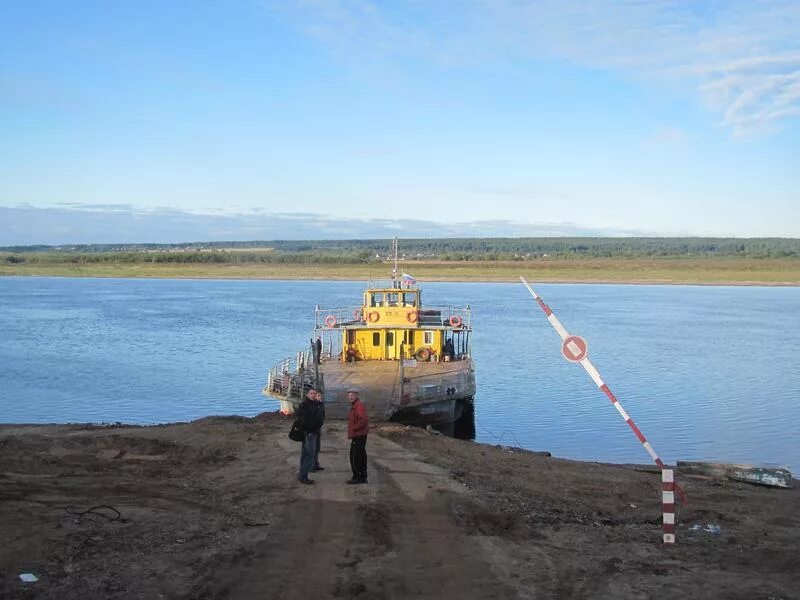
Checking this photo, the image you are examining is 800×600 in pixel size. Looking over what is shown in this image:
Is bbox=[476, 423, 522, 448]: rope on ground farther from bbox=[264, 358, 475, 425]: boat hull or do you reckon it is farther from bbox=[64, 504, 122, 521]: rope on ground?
bbox=[64, 504, 122, 521]: rope on ground

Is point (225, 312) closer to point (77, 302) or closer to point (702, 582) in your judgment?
point (77, 302)

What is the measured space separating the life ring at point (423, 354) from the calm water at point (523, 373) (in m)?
2.86

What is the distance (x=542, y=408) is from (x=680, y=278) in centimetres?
13206

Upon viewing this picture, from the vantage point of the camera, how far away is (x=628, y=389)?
38.0 m

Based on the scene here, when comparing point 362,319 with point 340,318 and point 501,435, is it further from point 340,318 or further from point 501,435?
point 501,435

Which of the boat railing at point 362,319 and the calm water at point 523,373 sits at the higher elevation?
the boat railing at point 362,319

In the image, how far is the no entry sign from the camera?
37.2 ft

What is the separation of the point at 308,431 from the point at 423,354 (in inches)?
646

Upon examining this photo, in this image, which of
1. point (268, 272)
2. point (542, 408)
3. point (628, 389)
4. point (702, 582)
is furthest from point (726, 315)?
point (268, 272)

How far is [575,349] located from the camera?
11.4 m

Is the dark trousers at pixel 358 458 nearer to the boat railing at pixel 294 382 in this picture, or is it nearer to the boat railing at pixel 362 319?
the boat railing at pixel 294 382

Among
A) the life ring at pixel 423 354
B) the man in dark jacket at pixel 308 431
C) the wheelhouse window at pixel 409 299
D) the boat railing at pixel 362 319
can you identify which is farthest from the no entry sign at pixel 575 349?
the wheelhouse window at pixel 409 299

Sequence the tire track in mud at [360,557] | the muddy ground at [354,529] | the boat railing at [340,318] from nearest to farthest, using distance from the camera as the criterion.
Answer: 1. the tire track in mud at [360,557]
2. the muddy ground at [354,529]
3. the boat railing at [340,318]

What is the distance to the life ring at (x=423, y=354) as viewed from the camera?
98.2 feet
